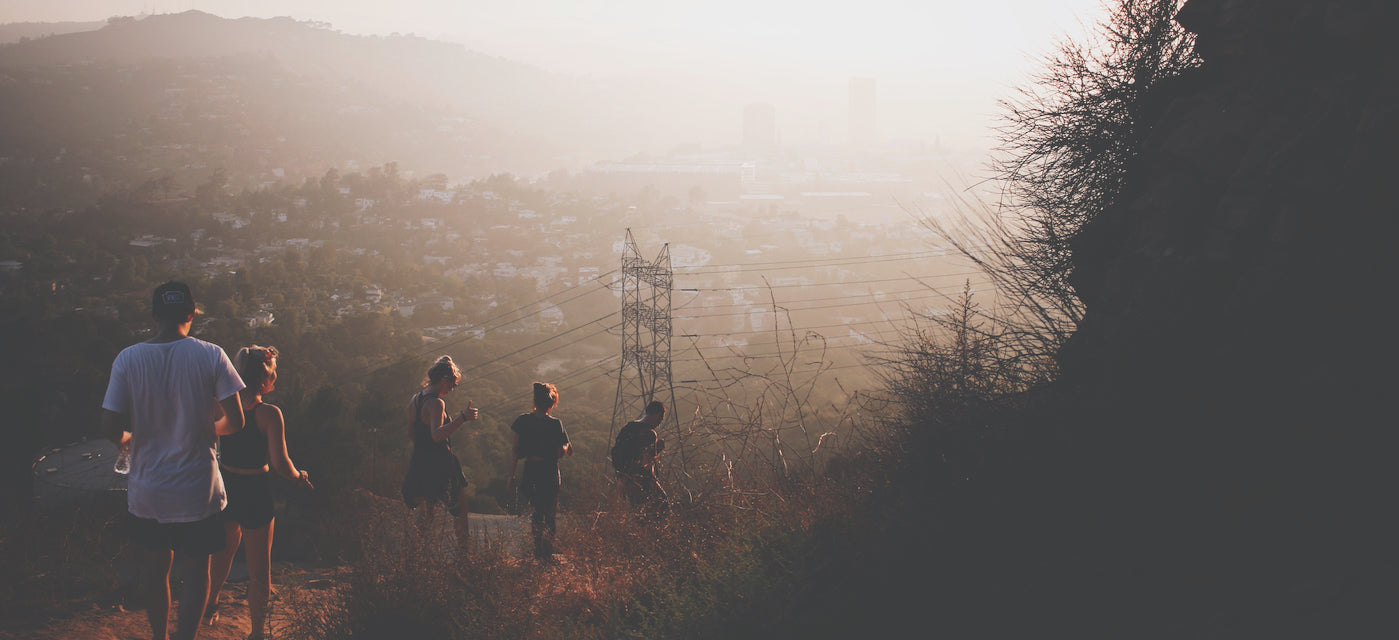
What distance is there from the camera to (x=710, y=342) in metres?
46.5

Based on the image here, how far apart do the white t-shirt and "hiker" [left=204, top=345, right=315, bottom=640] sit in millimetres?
356

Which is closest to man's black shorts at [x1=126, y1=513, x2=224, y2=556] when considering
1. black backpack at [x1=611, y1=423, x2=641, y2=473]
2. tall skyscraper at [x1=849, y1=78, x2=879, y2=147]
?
black backpack at [x1=611, y1=423, x2=641, y2=473]

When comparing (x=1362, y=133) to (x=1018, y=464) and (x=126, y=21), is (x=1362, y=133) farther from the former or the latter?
(x=126, y=21)

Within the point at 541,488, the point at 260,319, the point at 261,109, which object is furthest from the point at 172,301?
the point at 261,109

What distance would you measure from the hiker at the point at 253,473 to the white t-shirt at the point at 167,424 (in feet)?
1.17

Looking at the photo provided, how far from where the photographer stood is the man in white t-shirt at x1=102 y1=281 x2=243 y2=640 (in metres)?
2.59

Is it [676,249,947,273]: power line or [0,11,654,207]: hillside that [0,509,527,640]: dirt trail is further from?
[676,249,947,273]: power line

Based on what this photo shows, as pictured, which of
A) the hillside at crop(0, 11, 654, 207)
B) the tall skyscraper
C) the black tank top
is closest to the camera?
the black tank top

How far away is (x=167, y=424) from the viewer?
8.58ft

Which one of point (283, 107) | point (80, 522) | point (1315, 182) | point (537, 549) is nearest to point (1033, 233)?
point (1315, 182)

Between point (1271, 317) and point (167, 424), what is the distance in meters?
5.28

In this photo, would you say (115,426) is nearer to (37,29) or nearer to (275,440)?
(275,440)

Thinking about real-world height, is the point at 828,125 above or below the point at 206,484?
above

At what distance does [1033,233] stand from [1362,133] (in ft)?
14.4
